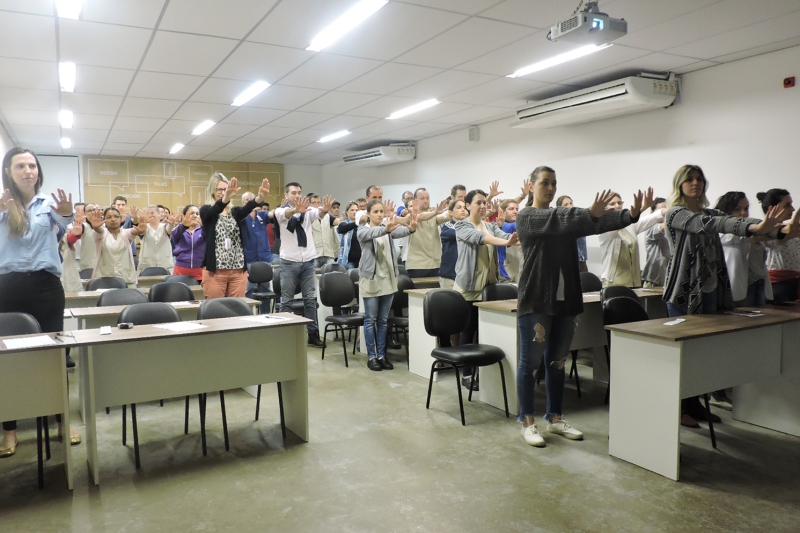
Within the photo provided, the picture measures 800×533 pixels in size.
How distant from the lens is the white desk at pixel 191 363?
112 inches

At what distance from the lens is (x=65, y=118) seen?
24.8ft

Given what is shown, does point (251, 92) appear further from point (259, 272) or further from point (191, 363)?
point (191, 363)

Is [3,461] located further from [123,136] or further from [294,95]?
[123,136]

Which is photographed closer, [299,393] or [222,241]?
[299,393]

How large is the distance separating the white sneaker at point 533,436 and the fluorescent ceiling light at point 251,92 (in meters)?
4.46

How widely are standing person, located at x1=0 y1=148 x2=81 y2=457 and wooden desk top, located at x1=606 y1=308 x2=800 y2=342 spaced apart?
318cm

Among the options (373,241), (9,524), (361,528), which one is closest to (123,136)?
(373,241)

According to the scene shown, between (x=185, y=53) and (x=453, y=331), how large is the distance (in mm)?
3370

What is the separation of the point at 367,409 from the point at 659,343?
204cm

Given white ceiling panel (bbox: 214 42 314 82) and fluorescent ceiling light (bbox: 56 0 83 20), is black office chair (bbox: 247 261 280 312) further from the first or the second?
fluorescent ceiling light (bbox: 56 0 83 20)

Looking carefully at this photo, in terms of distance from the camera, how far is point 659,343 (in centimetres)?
283

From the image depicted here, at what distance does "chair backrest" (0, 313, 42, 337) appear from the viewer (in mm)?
2947

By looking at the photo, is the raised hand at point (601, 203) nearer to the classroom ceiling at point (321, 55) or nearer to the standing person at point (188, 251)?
the classroom ceiling at point (321, 55)

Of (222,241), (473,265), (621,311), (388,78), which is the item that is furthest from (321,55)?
(621,311)
